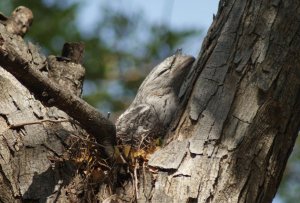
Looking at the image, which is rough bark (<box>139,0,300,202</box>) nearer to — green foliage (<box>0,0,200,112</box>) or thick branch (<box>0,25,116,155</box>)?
thick branch (<box>0,25,116,155</box>)

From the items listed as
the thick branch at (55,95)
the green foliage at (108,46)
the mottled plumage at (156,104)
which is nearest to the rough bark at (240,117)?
the thick branch at (55,95)

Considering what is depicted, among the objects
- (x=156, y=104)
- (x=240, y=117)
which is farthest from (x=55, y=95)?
(x=156, y=104)

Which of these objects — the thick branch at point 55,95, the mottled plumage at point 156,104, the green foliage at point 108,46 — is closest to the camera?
the thick branch at point 55,95

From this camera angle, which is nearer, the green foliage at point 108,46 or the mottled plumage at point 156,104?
the mottled plumage at point 156,104

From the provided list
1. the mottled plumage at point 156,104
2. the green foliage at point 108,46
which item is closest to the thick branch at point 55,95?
the mottled plumage at point 156,104

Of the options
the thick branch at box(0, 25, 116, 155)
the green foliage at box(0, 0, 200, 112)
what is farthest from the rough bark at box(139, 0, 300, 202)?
the green foliage at box(0, 0, 200, 112)

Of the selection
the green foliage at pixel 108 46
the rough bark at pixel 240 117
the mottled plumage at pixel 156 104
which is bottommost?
the rough bark at pixel 240 117

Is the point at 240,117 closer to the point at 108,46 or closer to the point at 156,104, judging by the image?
the point at 156,104

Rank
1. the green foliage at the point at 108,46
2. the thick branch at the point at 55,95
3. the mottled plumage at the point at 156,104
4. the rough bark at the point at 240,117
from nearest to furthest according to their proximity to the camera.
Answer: the thick branch at the point at 55,95 < the rough bark at the point at 240,117 < the mottled plumage at the point at 156,104 < the green foliage at the point at 108,46

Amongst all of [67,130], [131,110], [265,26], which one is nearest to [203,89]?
[265,26]

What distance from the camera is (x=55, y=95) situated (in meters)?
3.01

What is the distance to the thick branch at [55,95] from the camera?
2.79 meters

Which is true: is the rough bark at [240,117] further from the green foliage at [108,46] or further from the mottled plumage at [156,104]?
the green foliage at [108,46]

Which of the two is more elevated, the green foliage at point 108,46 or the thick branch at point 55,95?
the green foliage at point 108,46
